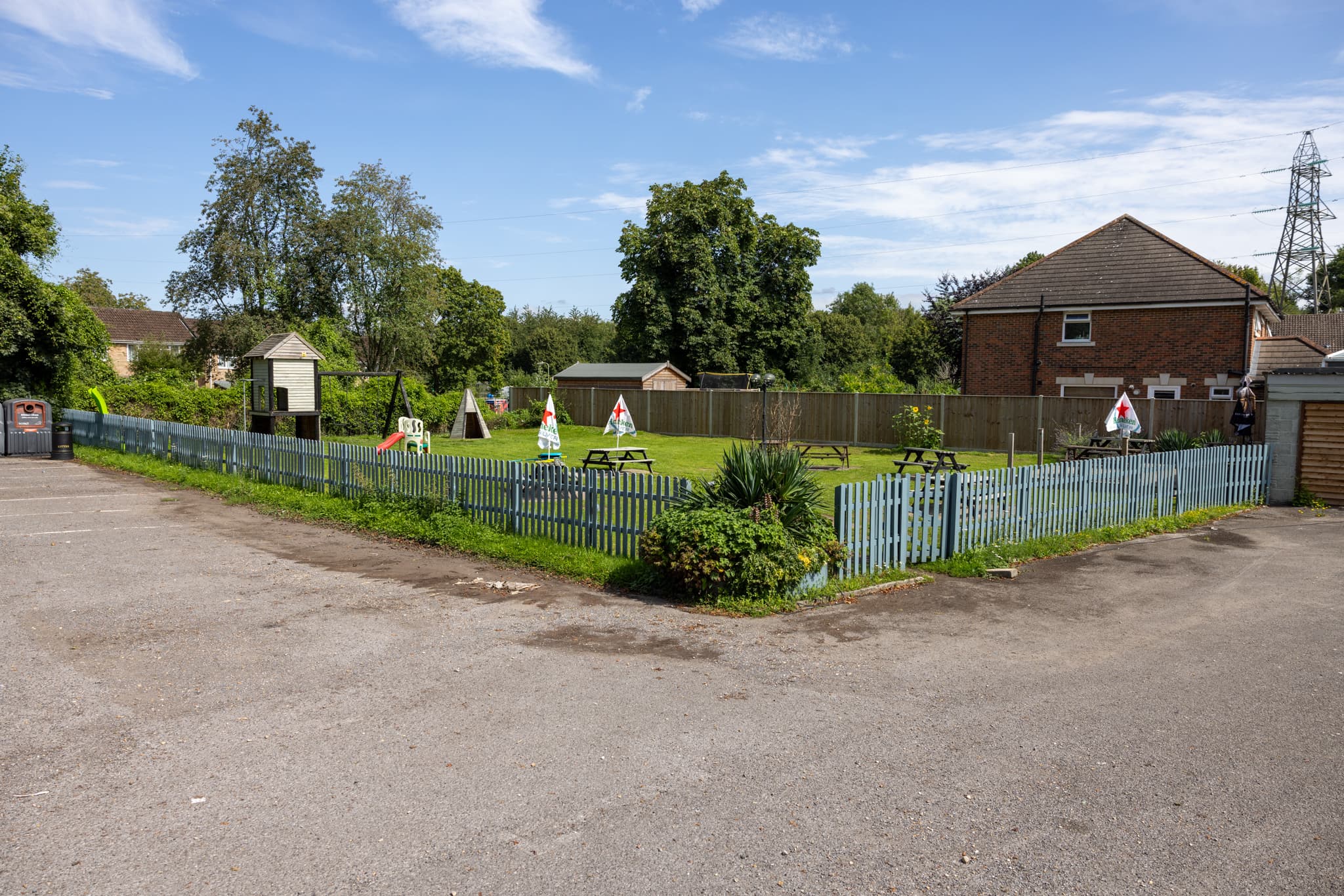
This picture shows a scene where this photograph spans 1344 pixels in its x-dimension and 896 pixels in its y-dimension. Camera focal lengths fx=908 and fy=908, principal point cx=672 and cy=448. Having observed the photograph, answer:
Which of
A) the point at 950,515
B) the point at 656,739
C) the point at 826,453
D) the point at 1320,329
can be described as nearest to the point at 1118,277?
the point at 826,453

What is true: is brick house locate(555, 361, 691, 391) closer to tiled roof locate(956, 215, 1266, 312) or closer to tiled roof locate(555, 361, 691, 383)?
tiled roof locate(555, 361, 691, 383)

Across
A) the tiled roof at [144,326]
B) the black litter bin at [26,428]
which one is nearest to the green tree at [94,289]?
the tiled roof at [144,326]

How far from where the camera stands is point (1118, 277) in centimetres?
3061

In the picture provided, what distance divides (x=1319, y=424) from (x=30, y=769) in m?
19.3

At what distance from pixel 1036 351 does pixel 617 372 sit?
21.2 m

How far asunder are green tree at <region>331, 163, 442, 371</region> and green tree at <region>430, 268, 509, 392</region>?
78.1 ft

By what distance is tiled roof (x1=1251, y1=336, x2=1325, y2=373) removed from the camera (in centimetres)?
2792

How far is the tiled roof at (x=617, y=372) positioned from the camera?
4488 centimetres

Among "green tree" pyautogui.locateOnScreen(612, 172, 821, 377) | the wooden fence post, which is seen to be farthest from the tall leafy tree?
the wooden fence post

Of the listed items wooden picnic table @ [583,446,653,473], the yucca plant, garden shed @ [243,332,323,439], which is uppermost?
garden shed @ [243,332,323,439]

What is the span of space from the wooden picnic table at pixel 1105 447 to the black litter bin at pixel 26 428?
26616 millimetres

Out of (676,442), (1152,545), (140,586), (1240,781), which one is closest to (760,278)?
(676,442)

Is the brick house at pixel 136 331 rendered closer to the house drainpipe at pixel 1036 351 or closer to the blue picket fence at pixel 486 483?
the blue picket fence at pixel 486 483

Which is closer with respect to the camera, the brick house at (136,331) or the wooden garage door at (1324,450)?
the wooden garage door at (1324,450)
